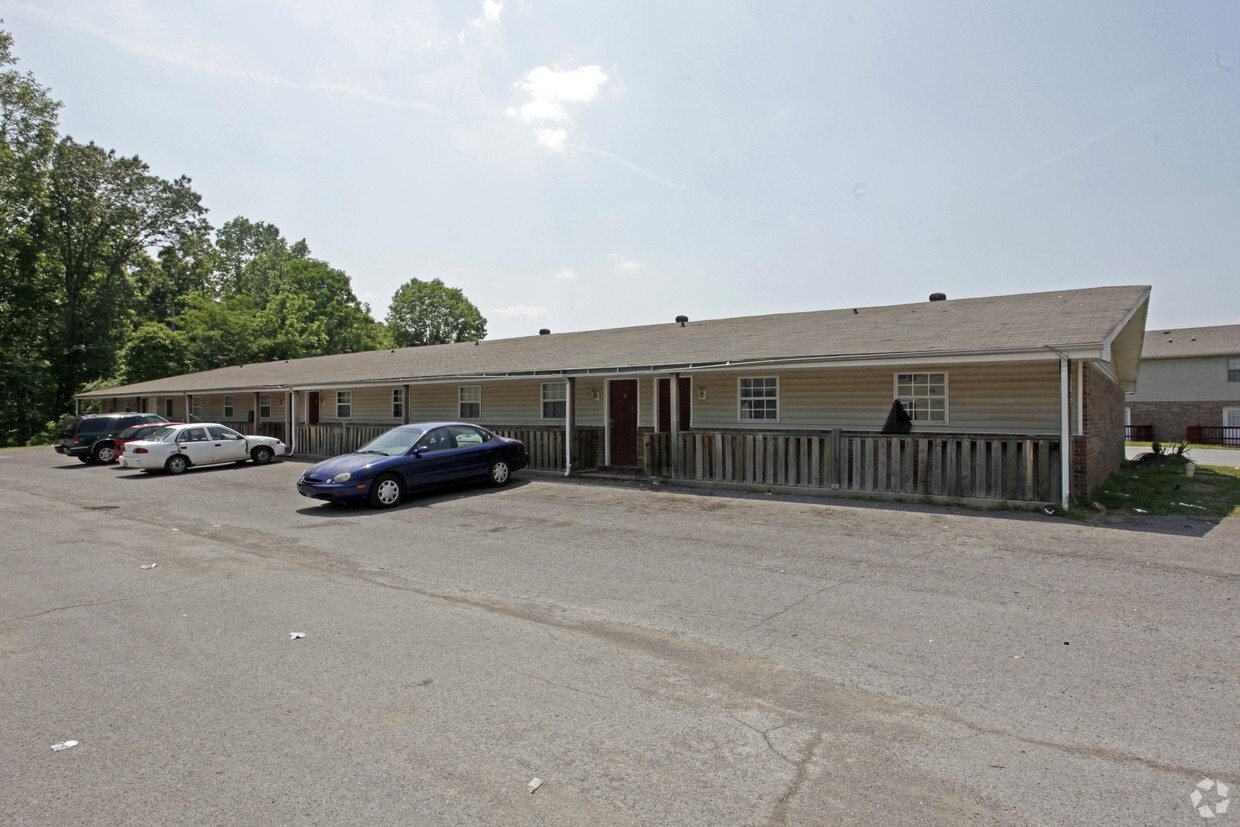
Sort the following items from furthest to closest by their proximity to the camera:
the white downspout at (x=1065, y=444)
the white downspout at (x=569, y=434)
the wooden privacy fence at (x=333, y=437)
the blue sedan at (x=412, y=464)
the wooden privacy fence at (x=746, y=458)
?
the wooden privacy fence at (x=333, y=437) < the white downspout at (x=569, y=434) < the wooden privacy fence at (x=746, y=458) < the blue sedan at (x=412, y=464) < the white downspout at (x=1065, y=444)

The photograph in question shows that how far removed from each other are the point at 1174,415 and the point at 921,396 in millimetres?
28371

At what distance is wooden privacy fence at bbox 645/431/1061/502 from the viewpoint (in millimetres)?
10031

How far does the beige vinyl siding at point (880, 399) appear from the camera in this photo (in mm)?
11531

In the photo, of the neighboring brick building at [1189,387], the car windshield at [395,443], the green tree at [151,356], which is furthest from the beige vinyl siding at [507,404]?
the green tree at [151,356]

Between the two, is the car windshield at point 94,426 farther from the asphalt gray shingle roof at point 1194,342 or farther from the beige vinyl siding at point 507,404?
the asphalt gray shingle roof at point 1194,342

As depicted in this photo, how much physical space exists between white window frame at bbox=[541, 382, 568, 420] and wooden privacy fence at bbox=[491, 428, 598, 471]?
4.99 feet

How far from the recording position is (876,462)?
11.3 m

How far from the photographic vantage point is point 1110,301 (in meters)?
12.1

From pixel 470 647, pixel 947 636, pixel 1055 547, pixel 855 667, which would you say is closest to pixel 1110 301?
pixel 1055 547

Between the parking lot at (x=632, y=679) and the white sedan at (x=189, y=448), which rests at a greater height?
the white sedan at (x=189, y=448)

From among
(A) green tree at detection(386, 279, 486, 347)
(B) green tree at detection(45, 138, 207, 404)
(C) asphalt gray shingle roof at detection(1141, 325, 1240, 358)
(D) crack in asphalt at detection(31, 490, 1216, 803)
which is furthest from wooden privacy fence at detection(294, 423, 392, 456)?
(A) green tree at detection(386, 279, 486, 347)

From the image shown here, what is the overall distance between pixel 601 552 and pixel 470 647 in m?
3.26

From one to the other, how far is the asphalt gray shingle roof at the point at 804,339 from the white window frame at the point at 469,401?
2.28 ft

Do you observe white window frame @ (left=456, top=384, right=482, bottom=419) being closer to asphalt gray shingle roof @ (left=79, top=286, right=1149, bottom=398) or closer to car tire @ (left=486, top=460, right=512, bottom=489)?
asphalt gray shingle roof @ (left=79, top=286, right=1149, bottom=398)
